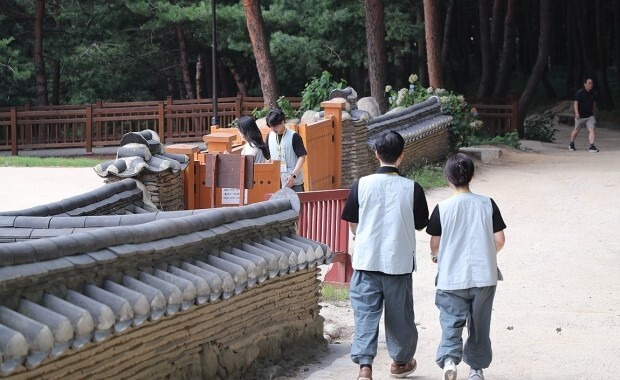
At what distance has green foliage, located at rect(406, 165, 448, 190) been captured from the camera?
19.3m

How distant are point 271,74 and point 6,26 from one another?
10.9m

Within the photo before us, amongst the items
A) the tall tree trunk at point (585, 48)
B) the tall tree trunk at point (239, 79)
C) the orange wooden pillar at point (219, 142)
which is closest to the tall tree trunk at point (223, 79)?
the tall tree trunk at point (239, 79)

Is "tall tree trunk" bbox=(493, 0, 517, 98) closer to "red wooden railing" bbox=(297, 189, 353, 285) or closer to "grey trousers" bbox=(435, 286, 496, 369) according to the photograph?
"red wooden railing" bbox=(297, 189, 353, 285)

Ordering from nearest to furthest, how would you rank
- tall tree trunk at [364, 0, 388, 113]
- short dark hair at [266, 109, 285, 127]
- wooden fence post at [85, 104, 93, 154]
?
1. short dark hair at [266, 109, 285, 127]
2. tall tree trunk at [364, 0, 388, 113]
3. wooden fence post at [85, 104, 93, 154]

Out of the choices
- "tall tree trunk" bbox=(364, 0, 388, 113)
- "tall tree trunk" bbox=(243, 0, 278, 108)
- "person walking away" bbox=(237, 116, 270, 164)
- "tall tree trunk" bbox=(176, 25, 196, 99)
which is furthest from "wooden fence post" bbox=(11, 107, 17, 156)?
"person walking away" bbox=(237, 116, 270, 164)

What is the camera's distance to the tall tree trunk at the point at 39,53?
3052 cm

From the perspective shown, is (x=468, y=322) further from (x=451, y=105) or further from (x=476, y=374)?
(x=451, y=105)

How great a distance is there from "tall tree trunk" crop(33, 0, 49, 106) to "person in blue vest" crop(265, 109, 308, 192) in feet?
65.3

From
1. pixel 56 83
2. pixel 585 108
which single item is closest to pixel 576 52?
pixel 585 108

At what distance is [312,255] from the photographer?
26.2ft

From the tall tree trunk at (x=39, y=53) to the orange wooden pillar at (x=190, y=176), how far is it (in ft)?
62.4

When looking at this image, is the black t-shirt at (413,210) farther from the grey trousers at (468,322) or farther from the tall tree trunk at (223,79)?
the tall tree trunk at (223,79)

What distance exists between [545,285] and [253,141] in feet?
11.4

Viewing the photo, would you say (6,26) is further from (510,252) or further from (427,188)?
(510,252)
